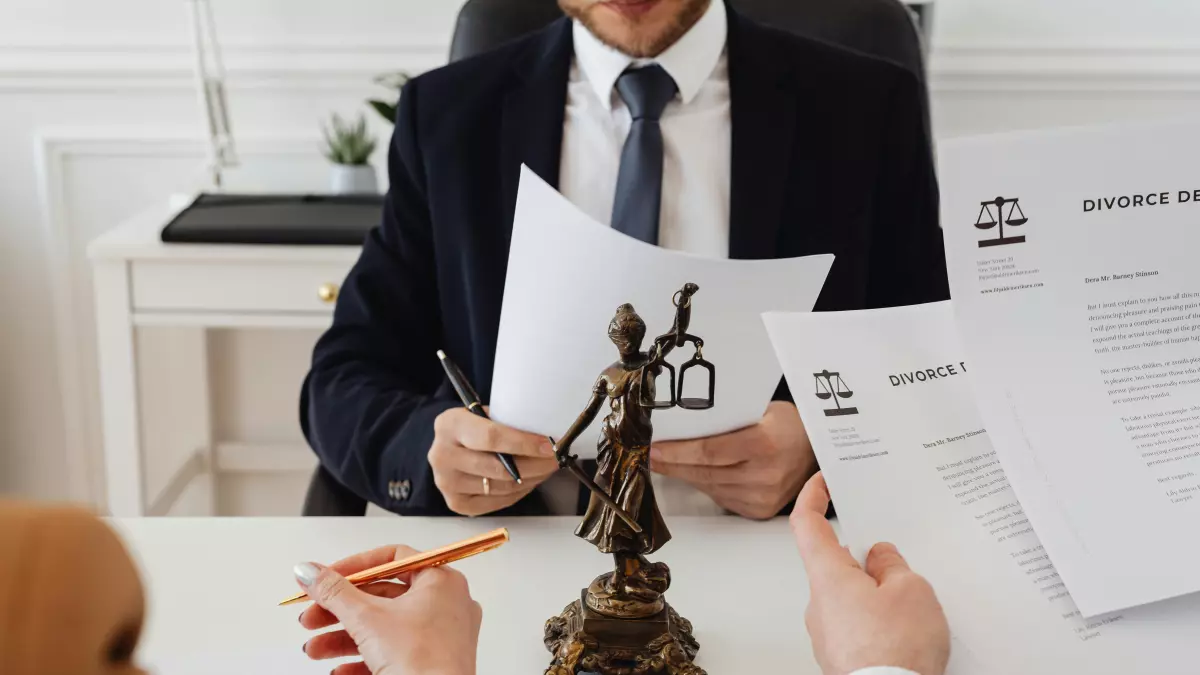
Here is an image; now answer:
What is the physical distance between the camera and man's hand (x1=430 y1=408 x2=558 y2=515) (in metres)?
0.81

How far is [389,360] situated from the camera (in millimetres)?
1136

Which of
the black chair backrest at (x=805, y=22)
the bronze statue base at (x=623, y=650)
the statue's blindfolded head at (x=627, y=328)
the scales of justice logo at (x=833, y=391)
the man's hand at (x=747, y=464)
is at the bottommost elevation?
the bronze statue base at (x=623, y=650)

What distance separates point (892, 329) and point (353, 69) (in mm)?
1417

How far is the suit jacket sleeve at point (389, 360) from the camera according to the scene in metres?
1.00

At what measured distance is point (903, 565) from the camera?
0.56m

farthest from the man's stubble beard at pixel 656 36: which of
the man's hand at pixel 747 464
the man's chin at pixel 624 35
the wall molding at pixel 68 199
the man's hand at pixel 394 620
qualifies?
the wall molding at pixel 68 199

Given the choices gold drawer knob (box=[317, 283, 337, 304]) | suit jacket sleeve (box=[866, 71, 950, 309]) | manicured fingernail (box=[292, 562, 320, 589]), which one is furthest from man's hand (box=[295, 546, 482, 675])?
gold drawer knob (box=[317, 283, 337, 304])

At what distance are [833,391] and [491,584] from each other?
303 mm

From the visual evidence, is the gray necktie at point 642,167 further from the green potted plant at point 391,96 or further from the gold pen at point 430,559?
the green potted plant at point 391,96

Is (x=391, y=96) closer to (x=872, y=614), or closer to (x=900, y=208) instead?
(x=900, y=208)

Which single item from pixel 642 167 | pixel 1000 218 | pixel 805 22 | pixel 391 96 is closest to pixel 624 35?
pixel 642 167

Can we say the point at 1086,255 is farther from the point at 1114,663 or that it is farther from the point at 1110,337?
the point at 1114,663

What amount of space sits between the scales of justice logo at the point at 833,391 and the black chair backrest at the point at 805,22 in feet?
2.48

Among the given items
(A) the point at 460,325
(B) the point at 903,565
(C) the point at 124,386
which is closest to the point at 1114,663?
(B) the point at 903,565
